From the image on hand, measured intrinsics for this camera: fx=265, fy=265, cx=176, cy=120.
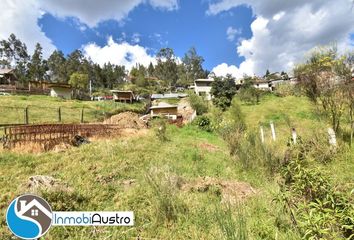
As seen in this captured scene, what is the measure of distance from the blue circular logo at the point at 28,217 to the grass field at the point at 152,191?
1775 millimetres

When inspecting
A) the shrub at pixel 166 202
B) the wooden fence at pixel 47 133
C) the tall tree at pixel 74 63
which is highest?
the tall tree at pixel 74 63

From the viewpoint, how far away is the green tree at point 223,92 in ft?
122

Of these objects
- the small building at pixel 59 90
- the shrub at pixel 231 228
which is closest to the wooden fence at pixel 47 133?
the shrub at pixel 231 228

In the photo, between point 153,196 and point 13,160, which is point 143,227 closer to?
point 153,196

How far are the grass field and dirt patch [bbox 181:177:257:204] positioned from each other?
217 millimetres

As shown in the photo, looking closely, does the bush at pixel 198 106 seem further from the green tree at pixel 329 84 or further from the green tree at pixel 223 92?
the green tree at pixel 329 84

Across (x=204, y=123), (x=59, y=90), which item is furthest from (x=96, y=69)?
(x=204, y=123)

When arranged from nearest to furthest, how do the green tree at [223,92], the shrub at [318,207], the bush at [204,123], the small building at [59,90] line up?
1. the shrub at [318,207]
2. the bush at [204,123]
3. the green tree at [223,92]
4. the small building at [59,90]

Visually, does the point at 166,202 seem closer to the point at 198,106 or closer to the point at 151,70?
the point at 198,106

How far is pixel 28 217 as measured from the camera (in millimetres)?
1904

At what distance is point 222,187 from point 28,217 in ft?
15.3

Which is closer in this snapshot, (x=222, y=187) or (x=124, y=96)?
(x=222, y=187)

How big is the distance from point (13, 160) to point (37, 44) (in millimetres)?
69851

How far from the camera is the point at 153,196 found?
460 centimetres
